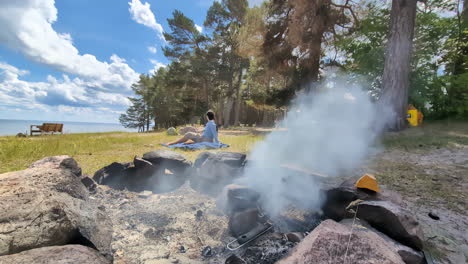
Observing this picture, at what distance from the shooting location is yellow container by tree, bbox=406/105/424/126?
273 inches

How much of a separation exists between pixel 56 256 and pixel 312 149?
4056 mm

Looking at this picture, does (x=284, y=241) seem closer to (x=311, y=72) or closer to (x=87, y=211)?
(x=87, y=211)

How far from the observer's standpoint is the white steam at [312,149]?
2654 mm

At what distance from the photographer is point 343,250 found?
1264 mm

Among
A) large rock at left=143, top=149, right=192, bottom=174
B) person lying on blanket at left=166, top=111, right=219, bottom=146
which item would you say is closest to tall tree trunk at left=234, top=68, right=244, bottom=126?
person lying on blanket at left=166, top=111, right=219, bottom=146

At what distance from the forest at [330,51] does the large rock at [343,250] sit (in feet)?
21.8

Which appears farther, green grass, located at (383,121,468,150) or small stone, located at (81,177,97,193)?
green grass, located at (383,121,468,150)

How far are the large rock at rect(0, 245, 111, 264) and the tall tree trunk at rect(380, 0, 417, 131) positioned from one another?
7.81m

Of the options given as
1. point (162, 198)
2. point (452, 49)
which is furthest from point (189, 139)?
point (452, 49)

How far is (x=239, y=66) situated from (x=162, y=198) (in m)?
17.2

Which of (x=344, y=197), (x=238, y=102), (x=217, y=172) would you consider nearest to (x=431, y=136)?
(x=344, y=197)

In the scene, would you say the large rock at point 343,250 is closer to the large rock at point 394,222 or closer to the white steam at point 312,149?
the large rock at point 394,222

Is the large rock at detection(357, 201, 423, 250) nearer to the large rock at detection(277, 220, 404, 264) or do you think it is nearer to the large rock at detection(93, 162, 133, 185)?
the large rock at detection(277, 220, 404, 264)

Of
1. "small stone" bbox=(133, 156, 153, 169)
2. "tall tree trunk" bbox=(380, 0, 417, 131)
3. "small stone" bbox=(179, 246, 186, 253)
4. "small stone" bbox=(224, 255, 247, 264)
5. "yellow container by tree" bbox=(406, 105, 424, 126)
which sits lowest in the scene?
"small stone" bbox=(179, 246, 186, 253)
